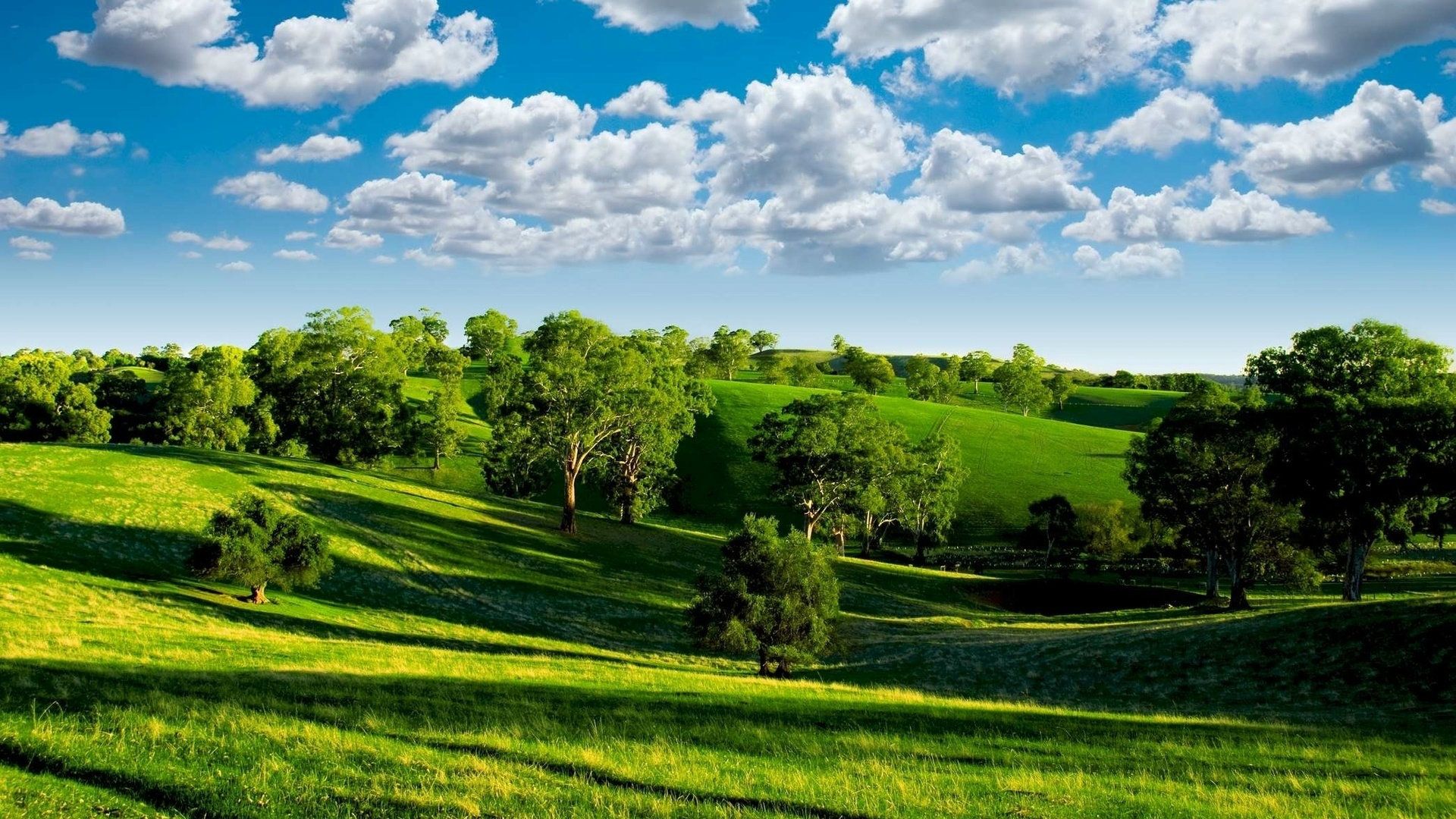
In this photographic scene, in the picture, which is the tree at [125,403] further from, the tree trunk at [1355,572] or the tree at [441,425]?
the tree trunk at [1355,572]

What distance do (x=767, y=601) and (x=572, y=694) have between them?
15.2m

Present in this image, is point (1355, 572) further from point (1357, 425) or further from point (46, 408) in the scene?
point (46, 408)

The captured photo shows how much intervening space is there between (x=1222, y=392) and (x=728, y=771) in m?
64.1

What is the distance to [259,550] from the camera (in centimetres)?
3788

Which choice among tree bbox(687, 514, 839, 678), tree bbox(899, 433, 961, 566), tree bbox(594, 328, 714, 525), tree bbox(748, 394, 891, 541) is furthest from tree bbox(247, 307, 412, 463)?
tree bbox(687, 514, 839, 678)

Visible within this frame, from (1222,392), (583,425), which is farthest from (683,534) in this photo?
(1222,392)

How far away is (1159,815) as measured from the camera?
483 inches

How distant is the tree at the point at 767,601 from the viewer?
37.4 meters

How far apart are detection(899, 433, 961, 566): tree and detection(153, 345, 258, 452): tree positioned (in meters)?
81.0

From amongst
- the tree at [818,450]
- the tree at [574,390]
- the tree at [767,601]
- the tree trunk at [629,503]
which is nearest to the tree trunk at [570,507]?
the tree at [574,390]

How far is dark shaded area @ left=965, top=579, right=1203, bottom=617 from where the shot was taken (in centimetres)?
7462

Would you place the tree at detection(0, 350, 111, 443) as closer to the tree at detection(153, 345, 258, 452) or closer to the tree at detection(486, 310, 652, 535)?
the tree at detection(153, 345, 258, 452)

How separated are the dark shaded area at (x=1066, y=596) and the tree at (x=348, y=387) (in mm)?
63858

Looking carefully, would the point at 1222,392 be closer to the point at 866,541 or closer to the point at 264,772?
the point at 866,541
